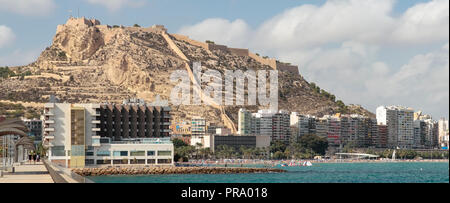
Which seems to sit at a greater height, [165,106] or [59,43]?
[59,43]

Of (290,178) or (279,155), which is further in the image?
(279,155)

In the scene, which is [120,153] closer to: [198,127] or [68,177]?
[68,177]

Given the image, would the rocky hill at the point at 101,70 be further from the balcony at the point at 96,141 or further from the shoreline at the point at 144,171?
the shoreline at the point at 144,171

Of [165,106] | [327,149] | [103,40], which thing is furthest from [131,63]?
[165,106]

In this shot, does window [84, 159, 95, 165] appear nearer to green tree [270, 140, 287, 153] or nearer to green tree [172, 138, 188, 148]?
green tree [172, 138, 188, 148]

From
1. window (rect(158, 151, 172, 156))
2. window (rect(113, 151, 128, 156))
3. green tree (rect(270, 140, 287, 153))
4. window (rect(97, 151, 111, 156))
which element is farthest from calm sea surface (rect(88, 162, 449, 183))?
green tree (rect(270, 140, 287, 153))

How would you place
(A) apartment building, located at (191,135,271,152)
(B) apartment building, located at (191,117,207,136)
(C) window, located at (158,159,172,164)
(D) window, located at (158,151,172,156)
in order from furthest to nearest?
(B) apartment building, located at (191,117,207,136)
(A) apartment building, located at (191,135,271,152)
(D) window, located at (158,151,172,156)
(C) window, located at (158,159,172,164)

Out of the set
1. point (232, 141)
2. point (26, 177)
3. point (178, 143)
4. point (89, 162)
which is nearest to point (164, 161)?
point (89, 162)
